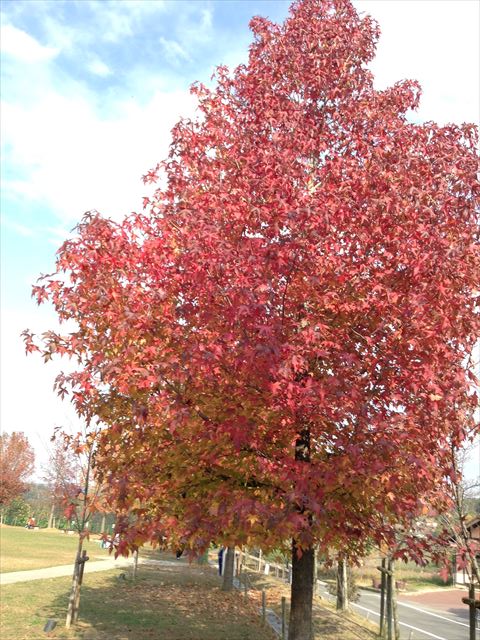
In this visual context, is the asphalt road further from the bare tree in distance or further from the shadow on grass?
the bare tree in distance

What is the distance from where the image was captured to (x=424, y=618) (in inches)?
1257

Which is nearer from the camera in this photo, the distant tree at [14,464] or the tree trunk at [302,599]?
the tree trunk at [302,599]

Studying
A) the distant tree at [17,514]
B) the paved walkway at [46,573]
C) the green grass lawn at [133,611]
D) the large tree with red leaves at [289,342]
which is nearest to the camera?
the large tree with red leaves at [289,342]

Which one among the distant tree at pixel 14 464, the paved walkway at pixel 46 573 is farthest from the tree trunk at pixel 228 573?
the distant tree at pixel 14 464

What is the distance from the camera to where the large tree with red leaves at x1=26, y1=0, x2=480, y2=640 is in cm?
573

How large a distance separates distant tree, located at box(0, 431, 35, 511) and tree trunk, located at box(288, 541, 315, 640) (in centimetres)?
5429

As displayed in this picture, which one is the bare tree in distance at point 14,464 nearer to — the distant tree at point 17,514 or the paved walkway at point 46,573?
the distant tree at point 17,514

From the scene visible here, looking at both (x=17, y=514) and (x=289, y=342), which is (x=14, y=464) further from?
(x=289, y=342)

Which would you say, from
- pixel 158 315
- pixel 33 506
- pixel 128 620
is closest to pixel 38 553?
pixel 128 620

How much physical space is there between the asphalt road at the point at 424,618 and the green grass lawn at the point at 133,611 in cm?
941

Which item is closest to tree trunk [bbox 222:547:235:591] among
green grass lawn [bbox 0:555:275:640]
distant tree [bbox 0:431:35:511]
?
green grass lawn [bbox 0:555:275:640]

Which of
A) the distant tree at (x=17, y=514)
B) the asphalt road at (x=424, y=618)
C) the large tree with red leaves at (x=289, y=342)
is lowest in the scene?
the asphalt road at (x=424, y=618)

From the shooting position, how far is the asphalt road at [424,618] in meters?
25.8

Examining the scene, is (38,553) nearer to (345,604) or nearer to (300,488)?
(345,604)
